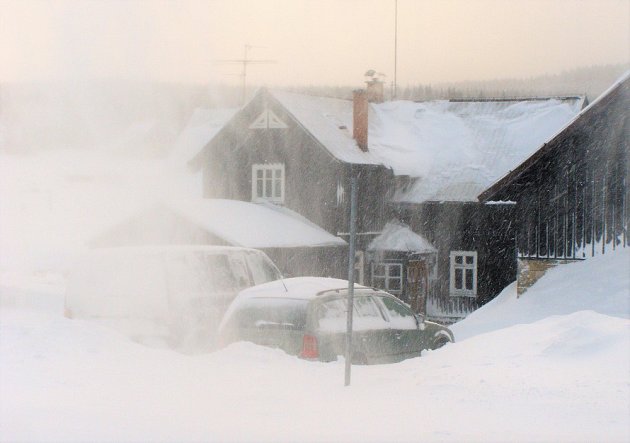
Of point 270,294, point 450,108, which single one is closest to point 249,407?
point 270,294

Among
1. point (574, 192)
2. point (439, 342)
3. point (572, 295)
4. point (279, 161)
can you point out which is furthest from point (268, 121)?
point (439, 342)

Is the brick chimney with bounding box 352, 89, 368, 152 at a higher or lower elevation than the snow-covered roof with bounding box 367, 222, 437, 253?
higher

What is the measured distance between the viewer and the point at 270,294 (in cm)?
999

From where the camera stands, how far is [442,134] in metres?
31.8

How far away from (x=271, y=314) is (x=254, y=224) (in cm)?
1485

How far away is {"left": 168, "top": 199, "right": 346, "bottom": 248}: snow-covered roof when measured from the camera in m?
23.0

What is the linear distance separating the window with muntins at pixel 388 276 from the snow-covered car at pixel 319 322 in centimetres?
1636

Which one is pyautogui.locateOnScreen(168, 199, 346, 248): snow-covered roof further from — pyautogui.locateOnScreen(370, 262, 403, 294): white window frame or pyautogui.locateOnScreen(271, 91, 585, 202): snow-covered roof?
pyautogui.locateOnScreen(271, 91, 585, 202): snow-covered roof

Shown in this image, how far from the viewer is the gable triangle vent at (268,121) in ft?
91.3

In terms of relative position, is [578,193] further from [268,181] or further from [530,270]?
[268,181]

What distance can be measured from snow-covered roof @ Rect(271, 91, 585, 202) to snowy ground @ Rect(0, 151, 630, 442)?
59.6ft

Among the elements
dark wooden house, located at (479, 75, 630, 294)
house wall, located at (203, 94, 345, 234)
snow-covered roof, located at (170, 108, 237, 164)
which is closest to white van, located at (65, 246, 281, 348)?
dark wooden house, located at (479, 75, 630, 294)

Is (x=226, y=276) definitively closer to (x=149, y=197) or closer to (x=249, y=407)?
(x=249, y=407)

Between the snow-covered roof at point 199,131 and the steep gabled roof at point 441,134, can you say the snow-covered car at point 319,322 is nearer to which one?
the steep gabled roof at point 441,134
